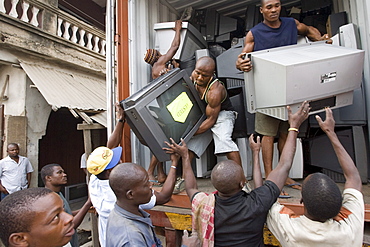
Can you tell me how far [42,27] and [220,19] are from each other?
415 cm

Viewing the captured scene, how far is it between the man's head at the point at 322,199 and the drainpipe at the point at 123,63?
1721 millimetres

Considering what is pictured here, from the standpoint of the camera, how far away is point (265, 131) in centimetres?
202

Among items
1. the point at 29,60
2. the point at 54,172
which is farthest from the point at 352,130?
the point at 29,60

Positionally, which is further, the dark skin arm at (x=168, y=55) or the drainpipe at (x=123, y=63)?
the dark skin arm at (x=168, y=55)

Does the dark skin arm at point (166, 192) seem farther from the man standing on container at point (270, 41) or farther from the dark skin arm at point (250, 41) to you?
the dark skin arm at point (250, 41)

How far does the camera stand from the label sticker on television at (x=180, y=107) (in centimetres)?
203

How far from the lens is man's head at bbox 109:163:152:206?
3.89 feet

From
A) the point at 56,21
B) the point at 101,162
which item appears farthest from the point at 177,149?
the point at 56,21

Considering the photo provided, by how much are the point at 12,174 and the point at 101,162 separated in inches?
143

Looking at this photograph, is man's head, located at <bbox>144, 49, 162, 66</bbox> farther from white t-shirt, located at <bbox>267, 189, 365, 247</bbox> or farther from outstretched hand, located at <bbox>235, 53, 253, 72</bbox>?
white t-shirt, located at <bbox>267, 189, 365, 247</bbox>

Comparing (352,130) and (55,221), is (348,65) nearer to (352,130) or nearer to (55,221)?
(352,130)

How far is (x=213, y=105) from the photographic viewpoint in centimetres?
222

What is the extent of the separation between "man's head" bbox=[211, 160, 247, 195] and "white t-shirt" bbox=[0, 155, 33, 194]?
4.31 meters

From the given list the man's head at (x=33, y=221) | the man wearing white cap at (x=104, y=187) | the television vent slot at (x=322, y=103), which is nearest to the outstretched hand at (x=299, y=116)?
the television vent slot at (x=322, y=103)
